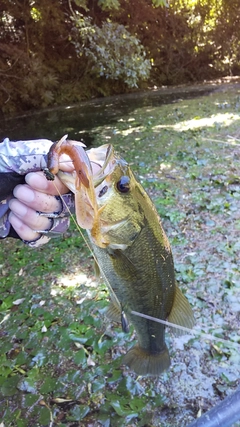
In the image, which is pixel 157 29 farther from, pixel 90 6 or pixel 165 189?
pixel 165 189

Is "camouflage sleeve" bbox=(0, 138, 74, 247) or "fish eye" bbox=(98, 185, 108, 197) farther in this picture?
"camouflage sleeve" bbox=(0, 138, 74, 247)

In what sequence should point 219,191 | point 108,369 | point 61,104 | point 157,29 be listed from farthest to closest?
point 157,29
point 61,104
point 219,191
point 108,369

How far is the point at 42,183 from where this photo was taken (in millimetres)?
1643

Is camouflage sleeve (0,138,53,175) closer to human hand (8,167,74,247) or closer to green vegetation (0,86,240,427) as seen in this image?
human hand (8,167,74,247)

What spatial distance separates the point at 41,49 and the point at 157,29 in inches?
242

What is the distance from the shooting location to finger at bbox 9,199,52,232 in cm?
173

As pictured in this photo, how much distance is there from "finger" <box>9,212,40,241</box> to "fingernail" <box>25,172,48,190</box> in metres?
0.23

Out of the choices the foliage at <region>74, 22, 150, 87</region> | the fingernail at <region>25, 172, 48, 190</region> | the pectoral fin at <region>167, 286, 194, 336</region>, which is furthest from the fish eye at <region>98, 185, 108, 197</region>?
the foliage at <region>74, 22, 150, 87</region>

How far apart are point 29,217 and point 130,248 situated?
0.48m

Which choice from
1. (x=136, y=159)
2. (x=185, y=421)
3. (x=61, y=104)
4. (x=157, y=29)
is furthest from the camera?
(x=157, y=29)

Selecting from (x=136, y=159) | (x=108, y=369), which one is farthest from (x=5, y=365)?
(x=136, y=159)

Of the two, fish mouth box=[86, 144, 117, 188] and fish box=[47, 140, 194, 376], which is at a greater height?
fish mouth box=[86, 144, 117, 188]

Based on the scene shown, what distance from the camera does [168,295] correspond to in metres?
1.91

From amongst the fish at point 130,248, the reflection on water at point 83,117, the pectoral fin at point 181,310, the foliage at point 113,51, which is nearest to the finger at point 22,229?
the fish at point 130,248
